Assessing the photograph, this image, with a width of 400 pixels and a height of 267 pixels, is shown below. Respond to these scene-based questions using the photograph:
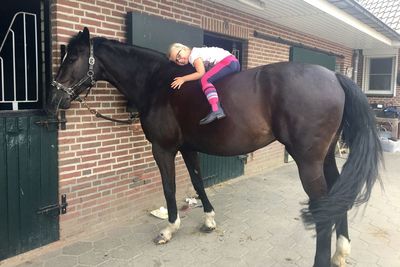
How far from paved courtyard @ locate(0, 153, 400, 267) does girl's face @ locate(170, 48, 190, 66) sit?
6.12 ft

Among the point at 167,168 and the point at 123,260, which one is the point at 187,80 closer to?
the point at 167,168

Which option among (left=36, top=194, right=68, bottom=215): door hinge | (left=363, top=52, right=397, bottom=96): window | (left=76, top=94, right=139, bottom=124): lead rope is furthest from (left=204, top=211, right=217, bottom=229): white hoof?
(left=363, top=52, right=397, bottom=96): window

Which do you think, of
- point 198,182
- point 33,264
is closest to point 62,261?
point 33,264

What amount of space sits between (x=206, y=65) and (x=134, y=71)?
0.80 metres

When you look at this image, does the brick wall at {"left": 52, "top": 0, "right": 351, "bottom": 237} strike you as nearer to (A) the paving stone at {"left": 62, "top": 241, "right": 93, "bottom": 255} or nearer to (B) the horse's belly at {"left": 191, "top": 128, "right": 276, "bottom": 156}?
(A) the paving stone at {"left": 62, "top": 241, "right": 93, "bottom": 255}

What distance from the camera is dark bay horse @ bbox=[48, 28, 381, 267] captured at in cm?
294

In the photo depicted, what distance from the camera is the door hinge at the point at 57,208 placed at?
11.3ft

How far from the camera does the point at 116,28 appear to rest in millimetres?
3979

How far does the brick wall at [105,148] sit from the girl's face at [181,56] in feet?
3.10

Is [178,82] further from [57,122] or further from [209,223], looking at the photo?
[209,223]

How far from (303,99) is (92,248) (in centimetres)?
249

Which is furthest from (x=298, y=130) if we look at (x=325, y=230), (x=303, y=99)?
(x=325, y=230)

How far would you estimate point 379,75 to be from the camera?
12.1 m

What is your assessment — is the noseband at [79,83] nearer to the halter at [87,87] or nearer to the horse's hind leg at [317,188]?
the halter at [87,87]
